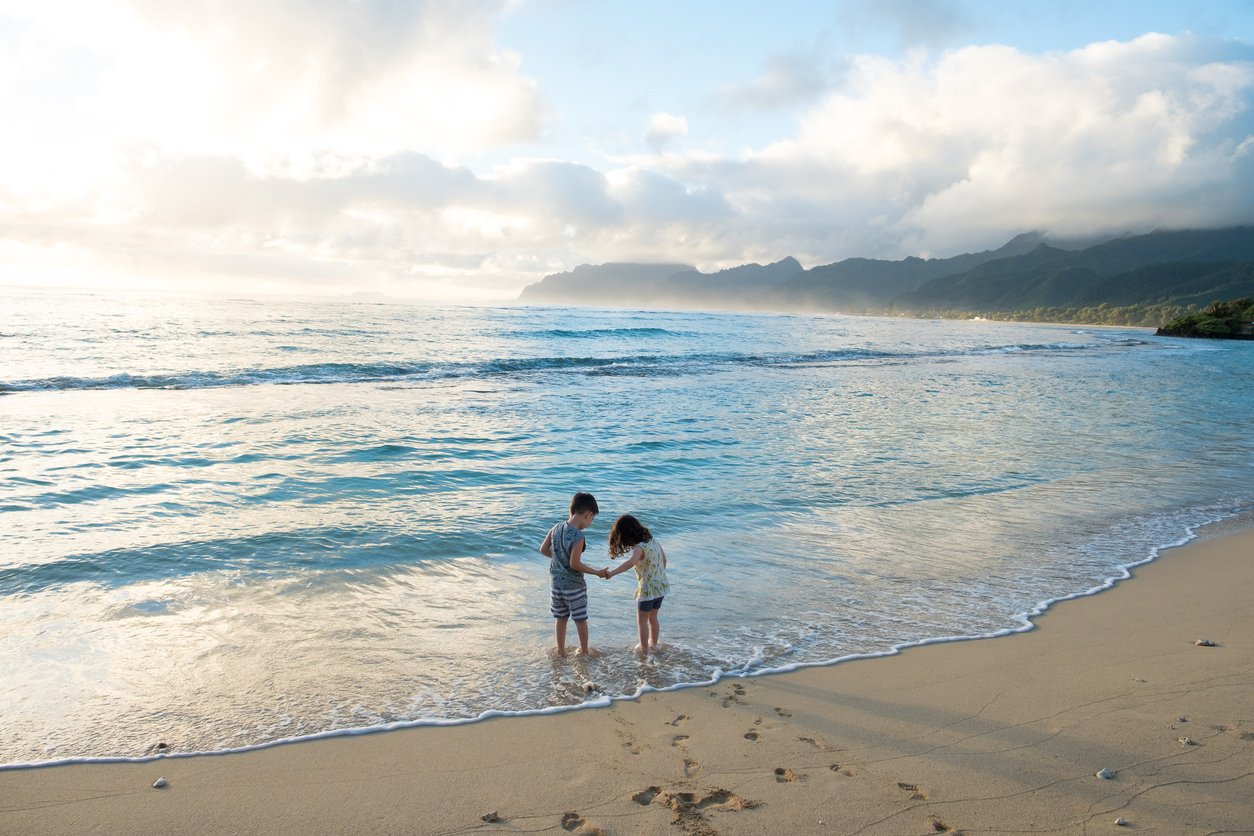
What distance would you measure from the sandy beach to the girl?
913mm

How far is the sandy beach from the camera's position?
162 inches

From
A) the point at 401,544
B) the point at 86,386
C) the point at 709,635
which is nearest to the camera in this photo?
the point at 709,635

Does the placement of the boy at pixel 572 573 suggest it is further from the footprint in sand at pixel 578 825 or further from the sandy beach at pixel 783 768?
the footprint in sand at pixel 578 825

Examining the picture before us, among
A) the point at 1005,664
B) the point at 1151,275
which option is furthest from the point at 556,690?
the point at 1151,275

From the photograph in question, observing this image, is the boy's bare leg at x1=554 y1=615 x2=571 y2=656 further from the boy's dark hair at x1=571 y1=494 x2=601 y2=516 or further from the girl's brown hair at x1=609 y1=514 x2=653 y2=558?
the boy's dark hair at x1=571 y1=494 x2=601 y2=516

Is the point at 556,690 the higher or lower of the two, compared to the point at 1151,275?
lower

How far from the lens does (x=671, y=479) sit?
46.8 feet

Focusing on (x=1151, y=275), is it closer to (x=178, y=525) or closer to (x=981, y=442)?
(x=981, y=442)

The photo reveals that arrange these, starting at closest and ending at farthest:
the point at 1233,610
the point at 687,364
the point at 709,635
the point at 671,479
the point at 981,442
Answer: the point at 709,635
the point at 1233,610
the point at 671,479
the point at 981,442
the point at 687,364

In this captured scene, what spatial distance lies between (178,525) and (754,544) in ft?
26.0

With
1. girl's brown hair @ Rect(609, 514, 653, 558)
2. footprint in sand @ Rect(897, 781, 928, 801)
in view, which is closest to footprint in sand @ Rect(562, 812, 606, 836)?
footprint in sand @ Rect(897, 781, 928, 801)

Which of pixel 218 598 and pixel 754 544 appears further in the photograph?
pixel 754 544

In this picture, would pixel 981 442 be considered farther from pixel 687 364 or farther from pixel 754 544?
pixel 687 364

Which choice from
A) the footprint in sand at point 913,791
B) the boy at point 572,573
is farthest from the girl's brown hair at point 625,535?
the footprint in sand at point 913,791
